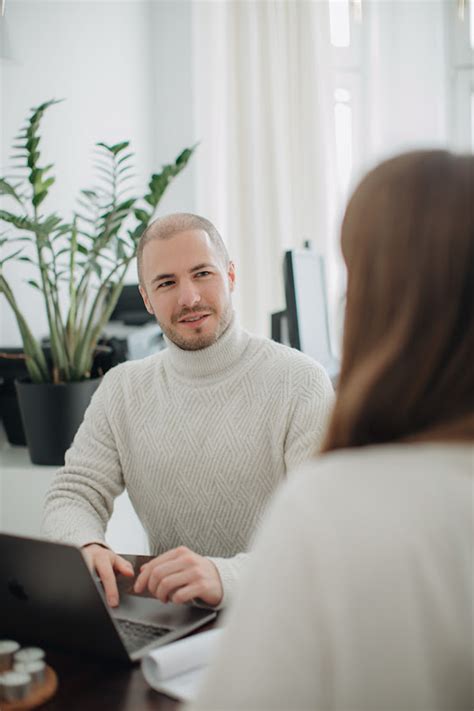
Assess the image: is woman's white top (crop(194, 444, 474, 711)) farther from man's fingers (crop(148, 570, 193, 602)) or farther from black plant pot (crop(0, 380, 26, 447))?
black plant pot (crop(0, 380, 26, 447))

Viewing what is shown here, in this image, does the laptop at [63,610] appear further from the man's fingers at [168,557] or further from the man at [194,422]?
the man at [194,422]

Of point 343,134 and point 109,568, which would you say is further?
point 343,134

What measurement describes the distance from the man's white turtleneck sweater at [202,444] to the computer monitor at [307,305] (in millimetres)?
607

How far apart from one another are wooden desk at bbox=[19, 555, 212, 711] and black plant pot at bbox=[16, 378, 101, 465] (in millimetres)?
1306

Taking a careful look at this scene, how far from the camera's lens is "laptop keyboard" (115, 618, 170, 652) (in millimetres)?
1170

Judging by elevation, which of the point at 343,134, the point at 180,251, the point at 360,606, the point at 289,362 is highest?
the point at 343,134

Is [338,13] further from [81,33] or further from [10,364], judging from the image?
[10,364]

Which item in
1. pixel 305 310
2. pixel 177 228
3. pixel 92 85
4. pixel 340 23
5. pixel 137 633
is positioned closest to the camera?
pixel 137 633

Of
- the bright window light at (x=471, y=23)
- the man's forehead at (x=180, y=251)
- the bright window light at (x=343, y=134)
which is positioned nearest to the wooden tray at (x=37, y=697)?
the man's forehead at (x=180, y=251)

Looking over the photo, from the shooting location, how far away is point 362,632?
0.67 m

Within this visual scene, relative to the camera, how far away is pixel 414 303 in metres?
0.74

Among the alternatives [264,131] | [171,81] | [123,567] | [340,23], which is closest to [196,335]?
[123,567]

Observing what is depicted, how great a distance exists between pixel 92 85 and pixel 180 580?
2780 mm

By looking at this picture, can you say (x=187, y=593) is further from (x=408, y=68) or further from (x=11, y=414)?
(x=408, y=68)
